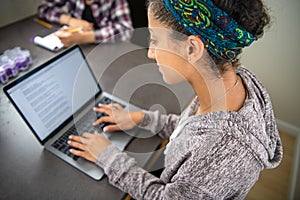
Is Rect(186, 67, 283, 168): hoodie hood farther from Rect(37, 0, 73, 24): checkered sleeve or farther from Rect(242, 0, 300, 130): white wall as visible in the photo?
Rect(37, 0, 73, 24): checkered sleeve

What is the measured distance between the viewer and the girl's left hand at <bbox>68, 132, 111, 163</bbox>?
0.67m

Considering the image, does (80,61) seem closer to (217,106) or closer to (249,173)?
(217,106)

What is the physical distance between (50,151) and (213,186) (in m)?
0.48

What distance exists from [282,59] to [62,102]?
1229mm

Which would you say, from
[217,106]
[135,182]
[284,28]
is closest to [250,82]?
[217,106]

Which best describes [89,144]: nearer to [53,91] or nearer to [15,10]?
[53,91]

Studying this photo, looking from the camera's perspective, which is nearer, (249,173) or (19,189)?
(249,173)

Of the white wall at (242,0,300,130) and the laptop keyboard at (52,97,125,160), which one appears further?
the white wall at (242,0,300,130)

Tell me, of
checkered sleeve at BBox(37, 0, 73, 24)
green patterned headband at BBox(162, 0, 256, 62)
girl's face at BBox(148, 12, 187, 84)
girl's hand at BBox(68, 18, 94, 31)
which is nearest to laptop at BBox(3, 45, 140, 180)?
girl's face at BBox(148, 12, 187, 84)

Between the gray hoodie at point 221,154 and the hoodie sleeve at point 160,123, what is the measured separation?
0.14 m

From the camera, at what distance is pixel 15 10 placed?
4.47 feet

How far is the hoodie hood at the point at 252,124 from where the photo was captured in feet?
1.54

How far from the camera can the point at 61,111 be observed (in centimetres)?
75

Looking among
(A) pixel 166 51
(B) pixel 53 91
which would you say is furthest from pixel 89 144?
(A) pixel 166 51
